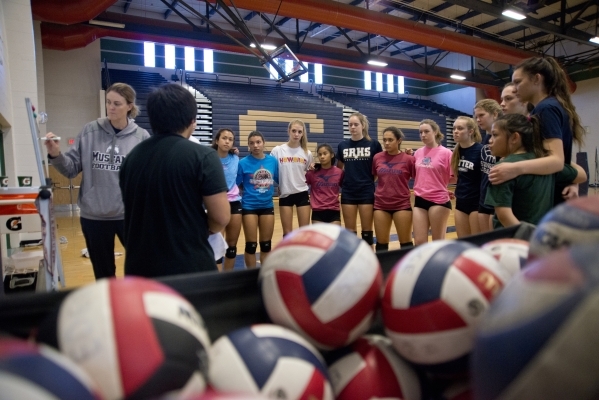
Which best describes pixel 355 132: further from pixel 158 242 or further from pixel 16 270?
pixel 16 270

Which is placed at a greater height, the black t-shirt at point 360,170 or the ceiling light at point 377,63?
the ceiling light at point 377,63

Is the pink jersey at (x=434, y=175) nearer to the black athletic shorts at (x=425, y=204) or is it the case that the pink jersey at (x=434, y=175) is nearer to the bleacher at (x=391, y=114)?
the black athletic shorts at (x=425, y=204)

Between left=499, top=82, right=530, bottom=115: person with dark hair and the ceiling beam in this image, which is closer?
left=499, top=82, right=530, bottom=115: person with dark hair

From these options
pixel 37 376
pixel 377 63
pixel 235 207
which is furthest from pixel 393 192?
pixel 377 63

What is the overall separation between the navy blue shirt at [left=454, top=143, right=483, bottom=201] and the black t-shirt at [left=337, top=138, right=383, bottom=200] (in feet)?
3.71

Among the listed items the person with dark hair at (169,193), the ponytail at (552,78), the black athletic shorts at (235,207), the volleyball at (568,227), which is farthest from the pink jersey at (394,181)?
the volleyball at (568,227)

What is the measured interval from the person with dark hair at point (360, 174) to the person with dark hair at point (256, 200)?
904 millimetres

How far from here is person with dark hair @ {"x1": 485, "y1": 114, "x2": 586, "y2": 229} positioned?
79.4 inches

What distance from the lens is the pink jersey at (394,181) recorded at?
4.55 m

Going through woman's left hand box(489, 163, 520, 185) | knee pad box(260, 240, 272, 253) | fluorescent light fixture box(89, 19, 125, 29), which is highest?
fluorescent light fixture box(89, 19, 125, 29)

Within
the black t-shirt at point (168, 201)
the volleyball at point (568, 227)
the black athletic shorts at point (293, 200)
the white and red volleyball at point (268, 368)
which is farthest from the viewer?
the black athletic shorts at point (293, 200)

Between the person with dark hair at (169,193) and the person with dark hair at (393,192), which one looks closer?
the person with dark hair at (169,193)

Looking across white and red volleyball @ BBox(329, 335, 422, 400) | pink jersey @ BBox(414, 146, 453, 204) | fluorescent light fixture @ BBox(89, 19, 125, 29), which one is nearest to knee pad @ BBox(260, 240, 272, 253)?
pink jersey @ BBox(414, 146, 453, 204)

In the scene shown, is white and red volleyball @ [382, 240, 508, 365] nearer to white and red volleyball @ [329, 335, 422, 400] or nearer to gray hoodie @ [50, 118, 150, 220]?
white and red volleyball @ [329, 335, 422, 400]
